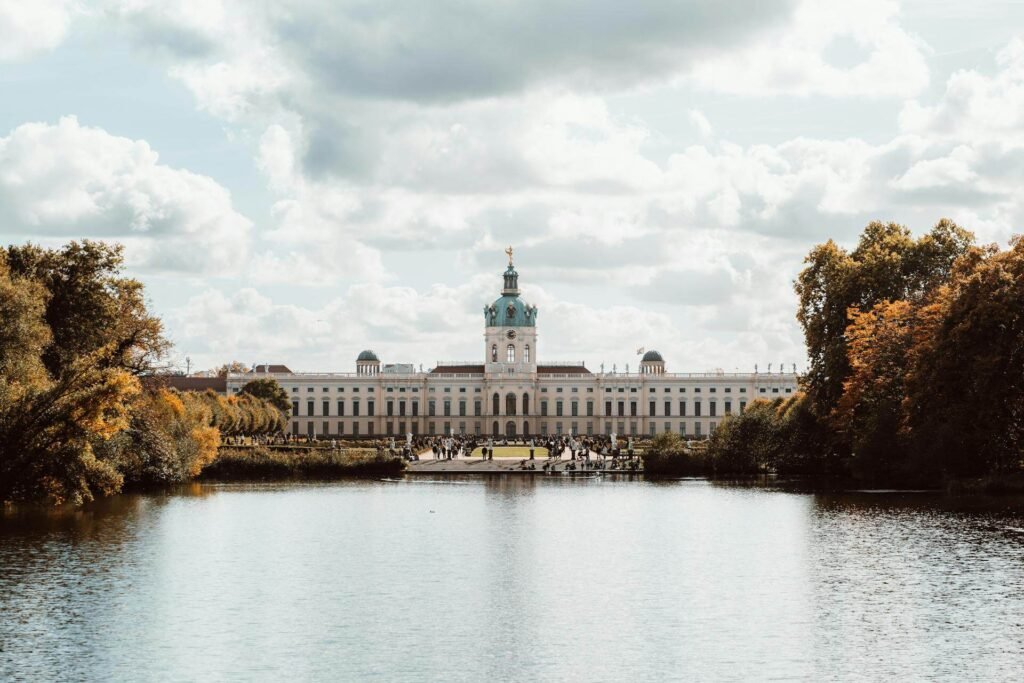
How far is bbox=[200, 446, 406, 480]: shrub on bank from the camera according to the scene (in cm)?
6419

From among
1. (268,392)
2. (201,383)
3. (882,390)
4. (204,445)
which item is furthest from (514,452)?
(201,383)

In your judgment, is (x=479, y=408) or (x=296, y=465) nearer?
(x=296, y=465)

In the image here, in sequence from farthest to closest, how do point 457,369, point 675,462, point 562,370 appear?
point 562,370 → point 457,369 → point 675,462

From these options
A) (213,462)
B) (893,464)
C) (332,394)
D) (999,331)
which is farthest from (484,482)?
(332,394)

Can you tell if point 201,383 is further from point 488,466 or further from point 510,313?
point 488,466

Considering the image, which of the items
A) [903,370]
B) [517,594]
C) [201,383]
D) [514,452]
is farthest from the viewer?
[201,383]

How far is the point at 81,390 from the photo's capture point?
38.4 meters

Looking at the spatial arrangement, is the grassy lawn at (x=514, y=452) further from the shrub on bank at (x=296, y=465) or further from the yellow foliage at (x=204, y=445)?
the yellow foliage at (x=204, y=445)

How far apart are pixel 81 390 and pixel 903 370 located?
1156 inches

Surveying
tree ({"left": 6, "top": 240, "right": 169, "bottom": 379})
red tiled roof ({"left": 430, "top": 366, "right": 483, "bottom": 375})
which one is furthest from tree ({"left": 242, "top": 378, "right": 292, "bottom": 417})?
tree ({"left": 6, "top": 240, "right": 169, "bottom": 379})

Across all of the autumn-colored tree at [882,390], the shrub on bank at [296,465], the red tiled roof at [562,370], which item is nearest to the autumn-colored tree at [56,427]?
the shrub on bank at [296,465]

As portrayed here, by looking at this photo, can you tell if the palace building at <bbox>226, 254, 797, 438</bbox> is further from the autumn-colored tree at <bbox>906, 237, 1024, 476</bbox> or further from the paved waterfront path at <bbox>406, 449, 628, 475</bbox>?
the autumn-colored tree at <bbox>906, 237, 1024, 476</bbox>

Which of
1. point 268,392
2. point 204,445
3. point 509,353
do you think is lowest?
point 204,445

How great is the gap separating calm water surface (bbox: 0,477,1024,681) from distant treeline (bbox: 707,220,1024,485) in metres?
4.32
